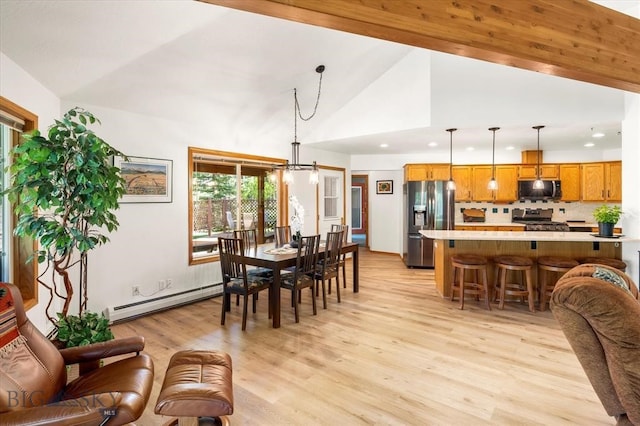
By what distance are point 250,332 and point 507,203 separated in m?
5.96

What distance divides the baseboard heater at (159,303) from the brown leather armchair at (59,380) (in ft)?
6.74

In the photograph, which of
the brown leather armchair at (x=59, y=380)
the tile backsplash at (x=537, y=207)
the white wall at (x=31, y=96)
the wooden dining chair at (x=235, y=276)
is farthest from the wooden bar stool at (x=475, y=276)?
the white wall at (x=31, y=96)

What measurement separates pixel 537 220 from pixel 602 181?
1277 millimetres

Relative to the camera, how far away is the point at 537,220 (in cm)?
664

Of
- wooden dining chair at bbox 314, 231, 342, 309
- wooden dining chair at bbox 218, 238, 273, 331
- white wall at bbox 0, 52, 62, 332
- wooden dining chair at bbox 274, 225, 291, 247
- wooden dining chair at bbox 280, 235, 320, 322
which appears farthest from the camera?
wooden dining chair at bbox 274, 225, 291, 247

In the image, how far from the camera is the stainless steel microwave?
636 cm

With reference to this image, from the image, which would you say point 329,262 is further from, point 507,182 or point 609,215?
point 507,182

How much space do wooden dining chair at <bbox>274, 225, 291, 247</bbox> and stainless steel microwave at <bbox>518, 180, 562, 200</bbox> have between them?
15.5ft

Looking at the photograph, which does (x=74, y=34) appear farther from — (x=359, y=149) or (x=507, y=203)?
(x=507, y=203)

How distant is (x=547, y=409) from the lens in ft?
7.21

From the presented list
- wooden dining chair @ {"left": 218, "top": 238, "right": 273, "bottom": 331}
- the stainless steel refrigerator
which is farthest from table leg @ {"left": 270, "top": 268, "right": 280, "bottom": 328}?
the stainless steel refrigerator

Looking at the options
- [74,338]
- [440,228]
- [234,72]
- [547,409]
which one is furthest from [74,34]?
[440,228]

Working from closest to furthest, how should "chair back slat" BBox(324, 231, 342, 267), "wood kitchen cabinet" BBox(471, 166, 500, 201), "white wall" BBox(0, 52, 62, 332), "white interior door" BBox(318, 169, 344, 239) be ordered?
"white wall" BBox(0, 52, 62, 332) < "chair back slat" BBox(324, 231, 342, 267) < "wood kitchen cabinet" BBox(471, 166, 500, 201) < "white interior door" BBox(318, 169, 344, 239)

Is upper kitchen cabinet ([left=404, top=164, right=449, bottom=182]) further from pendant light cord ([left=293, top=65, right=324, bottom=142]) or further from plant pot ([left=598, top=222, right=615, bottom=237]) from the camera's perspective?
plant pot ([left=598, top=222, right=615, bottom=237])
